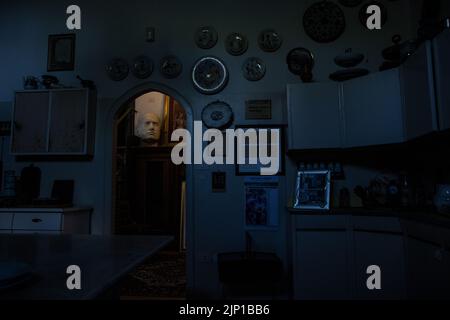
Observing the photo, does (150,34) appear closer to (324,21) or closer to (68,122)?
(68,122)

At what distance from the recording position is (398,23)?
328 centimetres

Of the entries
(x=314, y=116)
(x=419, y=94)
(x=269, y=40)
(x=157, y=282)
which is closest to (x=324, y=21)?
(x=269, y=40)

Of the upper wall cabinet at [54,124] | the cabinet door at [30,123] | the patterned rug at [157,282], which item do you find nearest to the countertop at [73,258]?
the patterned rug at [157,282]

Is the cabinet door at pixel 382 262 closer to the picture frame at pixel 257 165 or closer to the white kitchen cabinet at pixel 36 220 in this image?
the picture frame at pixel 257 165

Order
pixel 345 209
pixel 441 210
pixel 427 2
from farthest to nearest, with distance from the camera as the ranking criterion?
1. pixel 345 209
2. pixel 427 2
3. pixel 441 210

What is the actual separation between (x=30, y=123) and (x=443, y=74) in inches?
149

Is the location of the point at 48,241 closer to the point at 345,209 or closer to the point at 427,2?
the point at 345,209

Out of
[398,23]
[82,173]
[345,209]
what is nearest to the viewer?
[345,209]

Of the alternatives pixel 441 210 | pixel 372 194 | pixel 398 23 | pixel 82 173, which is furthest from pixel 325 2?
pixel 82 173

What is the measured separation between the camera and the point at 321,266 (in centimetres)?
263

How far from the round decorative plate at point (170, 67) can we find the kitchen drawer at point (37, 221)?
1.82 metres

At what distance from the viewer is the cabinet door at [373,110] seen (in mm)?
2657

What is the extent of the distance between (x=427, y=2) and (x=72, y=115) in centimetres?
347

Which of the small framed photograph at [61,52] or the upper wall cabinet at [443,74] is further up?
the small framed photograph at [61,52]
